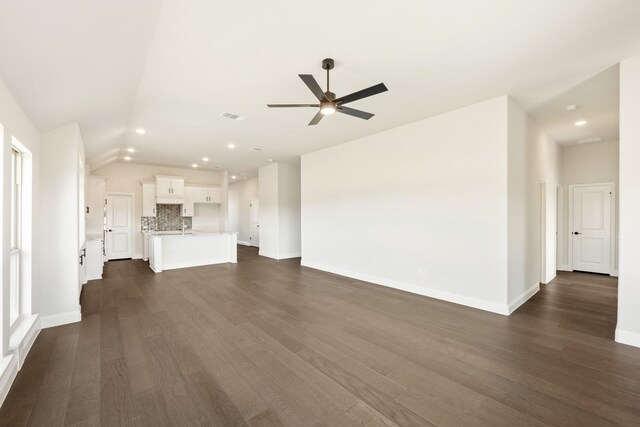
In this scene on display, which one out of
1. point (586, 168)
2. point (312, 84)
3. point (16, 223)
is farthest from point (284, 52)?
point (586, 168)

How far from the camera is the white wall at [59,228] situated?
3.43m

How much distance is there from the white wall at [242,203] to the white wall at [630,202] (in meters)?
10.1

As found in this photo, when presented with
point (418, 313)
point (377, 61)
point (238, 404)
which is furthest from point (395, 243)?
point (238, 404)

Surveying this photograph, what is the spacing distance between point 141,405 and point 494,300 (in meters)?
4.05

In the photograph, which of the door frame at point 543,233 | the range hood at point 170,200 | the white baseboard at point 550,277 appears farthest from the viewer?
the range hood at point 170,200

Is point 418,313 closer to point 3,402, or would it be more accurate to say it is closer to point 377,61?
point 377,61

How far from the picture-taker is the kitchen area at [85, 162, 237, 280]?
677 cm

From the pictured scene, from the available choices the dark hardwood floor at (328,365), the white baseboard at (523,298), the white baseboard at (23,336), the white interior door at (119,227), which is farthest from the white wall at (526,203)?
the white interior door at (119,227)

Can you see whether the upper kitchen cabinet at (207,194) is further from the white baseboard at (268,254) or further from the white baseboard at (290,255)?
the white baseboard at (290,255)

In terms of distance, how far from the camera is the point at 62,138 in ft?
11.8

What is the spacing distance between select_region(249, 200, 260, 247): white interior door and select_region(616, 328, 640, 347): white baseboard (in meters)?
9.91

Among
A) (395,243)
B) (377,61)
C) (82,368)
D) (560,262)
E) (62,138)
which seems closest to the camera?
(82,368)

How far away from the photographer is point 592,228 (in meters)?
6.03

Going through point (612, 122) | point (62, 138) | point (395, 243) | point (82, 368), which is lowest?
point (82, 368)
